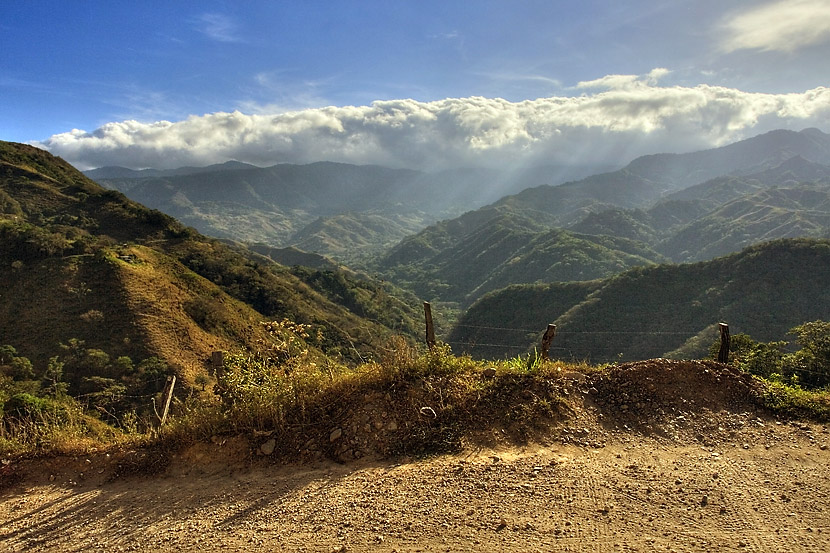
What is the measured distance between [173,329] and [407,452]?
28.7 m

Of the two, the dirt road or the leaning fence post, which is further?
the leaning fence post

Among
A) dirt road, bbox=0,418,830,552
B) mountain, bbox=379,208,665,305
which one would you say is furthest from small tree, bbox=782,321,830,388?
mountain, bbox=379,208,665,305

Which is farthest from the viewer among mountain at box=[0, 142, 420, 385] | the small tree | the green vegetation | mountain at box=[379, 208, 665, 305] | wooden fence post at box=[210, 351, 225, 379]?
mountain at box=[379, 208, 665, 305]

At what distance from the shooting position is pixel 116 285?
28.5 meters

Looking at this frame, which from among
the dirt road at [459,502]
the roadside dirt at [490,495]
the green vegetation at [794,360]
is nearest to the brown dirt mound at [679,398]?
the roadside dirt at [490,495]

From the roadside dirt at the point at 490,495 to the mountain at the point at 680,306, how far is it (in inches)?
2031

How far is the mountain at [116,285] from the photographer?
25656 millimetres

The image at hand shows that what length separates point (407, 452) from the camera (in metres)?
5.10

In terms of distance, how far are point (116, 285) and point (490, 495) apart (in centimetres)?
3236

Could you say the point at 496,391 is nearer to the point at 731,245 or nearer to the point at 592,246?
the point at 592,246

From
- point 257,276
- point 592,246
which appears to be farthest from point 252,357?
point 592,246

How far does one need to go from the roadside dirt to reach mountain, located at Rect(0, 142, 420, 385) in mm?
7398

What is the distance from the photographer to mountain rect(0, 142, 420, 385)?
25.7 metres

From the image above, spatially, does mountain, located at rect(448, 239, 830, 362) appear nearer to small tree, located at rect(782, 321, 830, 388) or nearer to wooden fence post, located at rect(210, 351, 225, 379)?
small tree, located at rect(782, 321, 830, 388)
